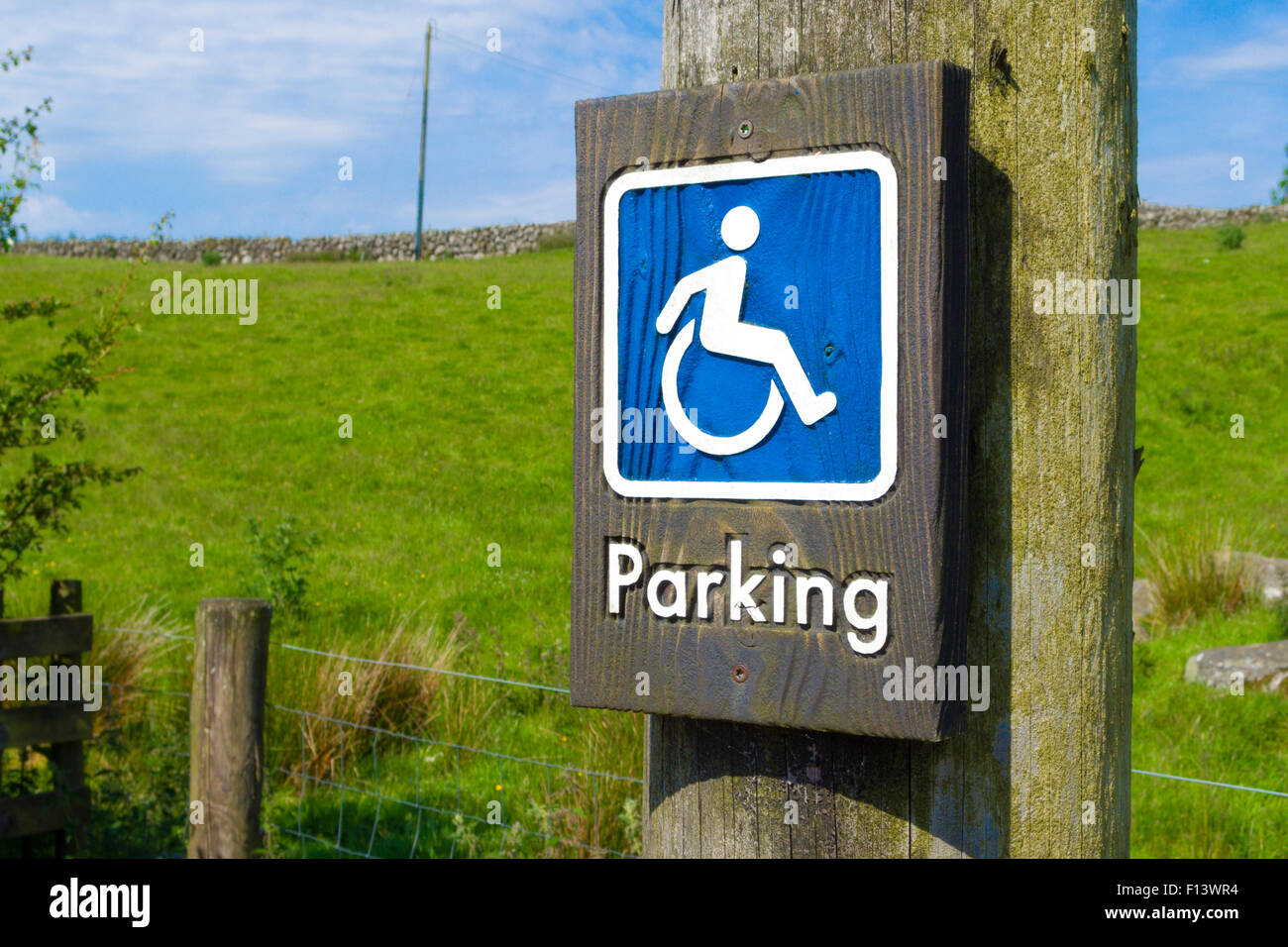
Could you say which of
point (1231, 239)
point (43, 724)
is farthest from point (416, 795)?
point (1231, 239)

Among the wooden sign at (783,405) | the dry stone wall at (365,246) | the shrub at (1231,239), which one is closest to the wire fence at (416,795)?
the wooden sign at (783,405)

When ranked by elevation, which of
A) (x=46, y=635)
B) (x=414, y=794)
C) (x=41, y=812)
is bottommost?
(x=414, y=794)

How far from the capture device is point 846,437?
1330mm

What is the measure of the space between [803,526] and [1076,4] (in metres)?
0.77

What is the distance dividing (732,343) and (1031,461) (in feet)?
1.37

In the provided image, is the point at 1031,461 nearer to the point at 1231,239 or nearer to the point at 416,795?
the point at 416,795

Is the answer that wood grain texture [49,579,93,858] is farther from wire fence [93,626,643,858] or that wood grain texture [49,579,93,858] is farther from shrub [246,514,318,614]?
shrub [246,514,318,614]

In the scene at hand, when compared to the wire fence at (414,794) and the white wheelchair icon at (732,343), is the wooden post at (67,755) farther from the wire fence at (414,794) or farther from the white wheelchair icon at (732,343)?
the white wheelchair icon at (732,343)

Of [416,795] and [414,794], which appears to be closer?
[416,795]

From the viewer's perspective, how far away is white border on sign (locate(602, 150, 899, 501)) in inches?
51.6

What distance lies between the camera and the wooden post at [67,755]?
4688 mm

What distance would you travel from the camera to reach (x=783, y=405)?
53.3 inches

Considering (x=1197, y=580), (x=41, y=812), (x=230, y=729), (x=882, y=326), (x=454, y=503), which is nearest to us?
(x=882, y=326)
